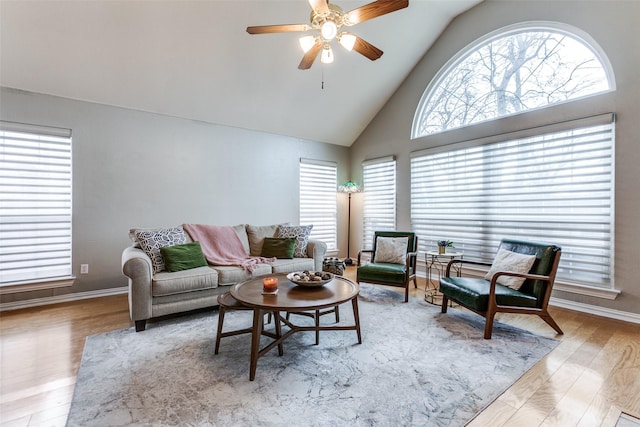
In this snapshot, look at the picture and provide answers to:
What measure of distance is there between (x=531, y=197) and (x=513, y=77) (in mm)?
1729

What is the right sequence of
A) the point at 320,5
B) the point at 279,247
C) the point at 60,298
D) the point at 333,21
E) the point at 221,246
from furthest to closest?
the point at 279,247 < the point at 221,246 < the point at 60,298 < the point at 333,21 < the point at 320,5

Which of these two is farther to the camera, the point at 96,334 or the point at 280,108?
the point at 280,108

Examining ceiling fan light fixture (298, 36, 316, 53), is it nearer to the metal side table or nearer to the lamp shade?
the metal side table

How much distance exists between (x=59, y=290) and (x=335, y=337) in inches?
141

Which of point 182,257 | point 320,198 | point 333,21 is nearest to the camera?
point 333,21

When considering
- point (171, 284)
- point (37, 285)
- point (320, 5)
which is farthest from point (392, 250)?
point (37, 285)

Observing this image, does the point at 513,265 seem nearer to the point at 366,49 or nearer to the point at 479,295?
the point at 479,295

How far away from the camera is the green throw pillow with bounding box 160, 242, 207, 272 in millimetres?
3205

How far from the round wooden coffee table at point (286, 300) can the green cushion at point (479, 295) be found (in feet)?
3.92

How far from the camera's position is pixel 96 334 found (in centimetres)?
275

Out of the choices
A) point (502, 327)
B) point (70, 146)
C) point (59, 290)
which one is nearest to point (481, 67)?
point (502, 327)

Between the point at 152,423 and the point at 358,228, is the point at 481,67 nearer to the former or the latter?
the point at 358,228

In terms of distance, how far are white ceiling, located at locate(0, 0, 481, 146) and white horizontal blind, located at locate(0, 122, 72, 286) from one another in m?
0.63

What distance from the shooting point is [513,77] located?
4.04 m
